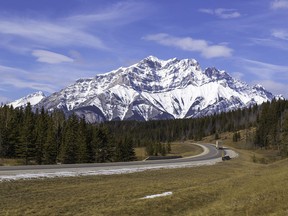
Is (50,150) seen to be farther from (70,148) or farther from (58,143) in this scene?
(58,143)

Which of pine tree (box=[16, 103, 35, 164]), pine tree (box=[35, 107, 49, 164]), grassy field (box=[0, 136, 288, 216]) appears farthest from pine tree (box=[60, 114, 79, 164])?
grassy field (box=[0, 136, 288, 216])

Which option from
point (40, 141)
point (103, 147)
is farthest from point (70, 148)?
point (103, 147)

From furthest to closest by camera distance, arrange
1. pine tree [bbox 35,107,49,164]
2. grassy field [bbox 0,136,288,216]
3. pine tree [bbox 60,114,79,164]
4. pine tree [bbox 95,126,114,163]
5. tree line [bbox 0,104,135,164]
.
Answer: pine tree [bbox 95,126,114,163] → pine tree [bbox 60,114,79,164] → tree line [bbox 0,104,135,164] → pine tree [bbox 35,107,49,164] → grassy field [bbox 0,136,288,216]

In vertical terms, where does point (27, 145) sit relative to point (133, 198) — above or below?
above

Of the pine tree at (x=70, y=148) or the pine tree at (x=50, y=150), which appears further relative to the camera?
the pine tree at (x=70, y=148)

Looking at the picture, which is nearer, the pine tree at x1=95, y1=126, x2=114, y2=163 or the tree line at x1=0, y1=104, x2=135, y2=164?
the tree line at x1=0, y1=104, x2=135, y2=164

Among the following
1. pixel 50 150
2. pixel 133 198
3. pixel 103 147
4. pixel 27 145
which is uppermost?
pixel 27 145

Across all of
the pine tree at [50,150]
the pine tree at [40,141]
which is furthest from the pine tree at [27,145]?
the pine tree at [50,150]

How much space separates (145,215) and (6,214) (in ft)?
22.3

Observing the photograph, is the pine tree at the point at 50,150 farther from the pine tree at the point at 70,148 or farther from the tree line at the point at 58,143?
the pine tree at the point at 70,148

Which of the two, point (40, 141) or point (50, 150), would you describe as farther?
point (40, 141)

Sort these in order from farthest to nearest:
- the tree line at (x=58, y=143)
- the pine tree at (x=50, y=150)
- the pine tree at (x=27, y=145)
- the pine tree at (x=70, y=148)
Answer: the pine tree at (x=70, y=148) → the tree line at (x=58, y=143) → the pine tree at (x=27, y=145) → the pine tree at (x=50, y=150)

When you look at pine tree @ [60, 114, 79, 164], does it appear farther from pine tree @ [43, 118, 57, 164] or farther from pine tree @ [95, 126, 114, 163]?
pine tree @ [95, 126, 114, 163]

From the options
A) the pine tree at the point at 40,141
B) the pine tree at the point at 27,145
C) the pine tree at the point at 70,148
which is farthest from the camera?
the pine tree at the point at 70,148
